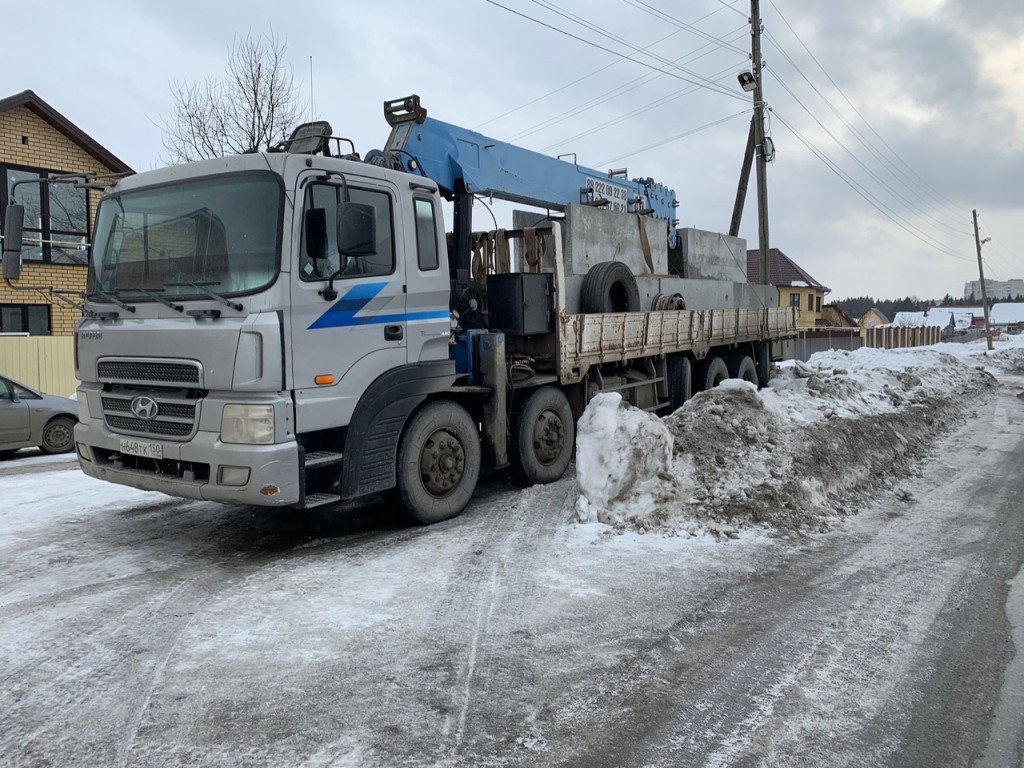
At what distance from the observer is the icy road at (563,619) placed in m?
3.42

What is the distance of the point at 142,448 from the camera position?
229 inches

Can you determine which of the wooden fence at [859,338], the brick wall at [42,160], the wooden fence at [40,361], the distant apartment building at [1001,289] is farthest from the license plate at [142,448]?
the distant apartment building at [1001,289]

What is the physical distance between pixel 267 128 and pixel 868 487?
16.8 m

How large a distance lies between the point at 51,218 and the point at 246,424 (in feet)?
50.9

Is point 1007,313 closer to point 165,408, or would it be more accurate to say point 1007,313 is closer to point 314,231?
point 314,231

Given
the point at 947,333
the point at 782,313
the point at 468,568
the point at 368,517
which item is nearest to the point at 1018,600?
the point at 468,568

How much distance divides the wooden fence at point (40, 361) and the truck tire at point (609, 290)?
39.5 ft

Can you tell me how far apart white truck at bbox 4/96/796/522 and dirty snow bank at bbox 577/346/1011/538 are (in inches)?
44.4

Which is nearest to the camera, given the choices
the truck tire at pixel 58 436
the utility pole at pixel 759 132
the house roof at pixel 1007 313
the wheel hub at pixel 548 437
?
the wheel hub at pixel 548 437

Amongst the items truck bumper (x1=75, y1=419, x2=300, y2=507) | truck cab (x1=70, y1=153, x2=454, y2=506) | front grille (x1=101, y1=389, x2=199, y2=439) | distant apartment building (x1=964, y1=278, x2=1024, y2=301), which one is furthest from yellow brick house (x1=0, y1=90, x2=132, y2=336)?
distant apartment building (x1=964, y1=278, x2=1024, y2=301)

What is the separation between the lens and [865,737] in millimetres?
3420

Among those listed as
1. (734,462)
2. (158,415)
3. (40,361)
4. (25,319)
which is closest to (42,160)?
(25,319)

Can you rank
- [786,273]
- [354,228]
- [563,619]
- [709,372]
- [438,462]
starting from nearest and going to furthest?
[563,619]
[354,228]
[438,462]
[709,372]
[786,273]

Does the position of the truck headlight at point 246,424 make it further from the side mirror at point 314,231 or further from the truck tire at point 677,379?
the truck tire at point 677,379
